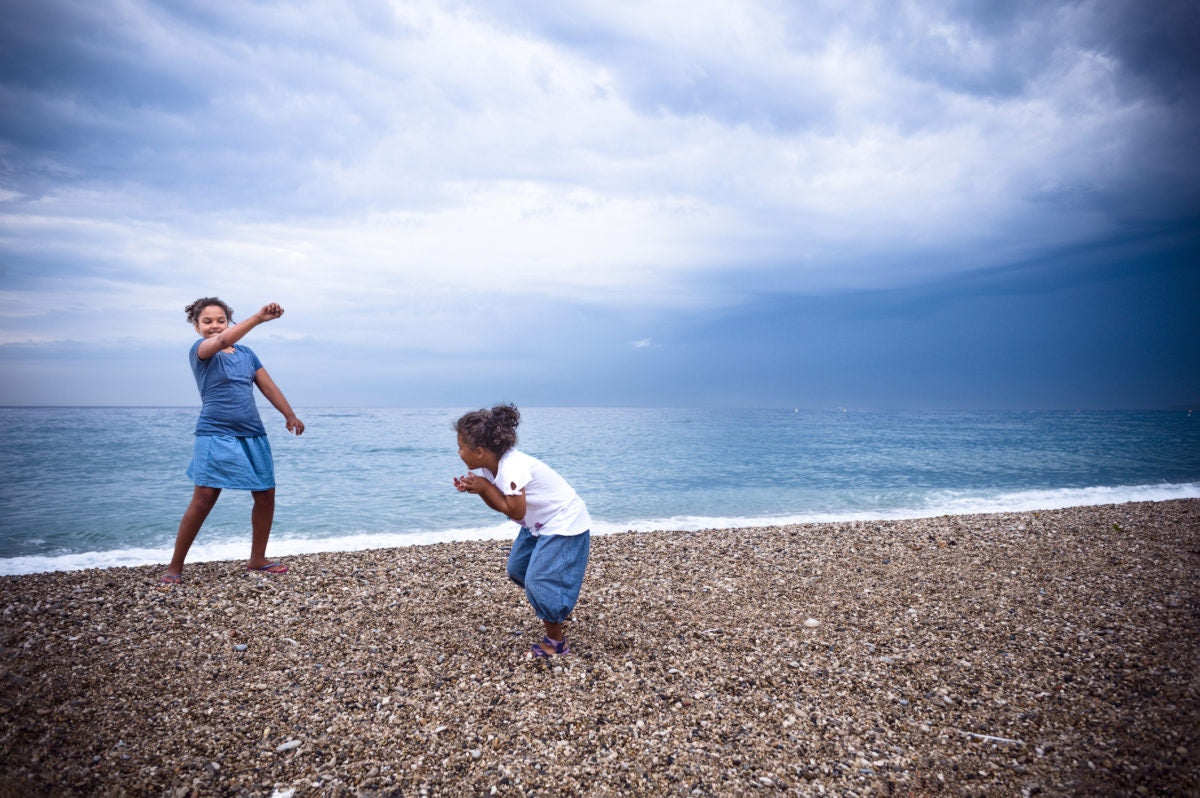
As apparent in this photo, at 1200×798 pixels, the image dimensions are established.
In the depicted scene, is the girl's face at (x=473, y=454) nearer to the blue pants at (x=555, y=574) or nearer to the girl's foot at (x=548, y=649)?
the blue pants at (x=555, y=574)

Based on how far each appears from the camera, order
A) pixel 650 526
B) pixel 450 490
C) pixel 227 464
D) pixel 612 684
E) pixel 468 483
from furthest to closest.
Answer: pixel 450 490, pixel 650 526, pixel 227 464, pixel 612 684, pixel 468 483

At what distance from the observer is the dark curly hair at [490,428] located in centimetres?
397

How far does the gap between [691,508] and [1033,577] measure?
807cm

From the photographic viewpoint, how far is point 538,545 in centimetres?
414

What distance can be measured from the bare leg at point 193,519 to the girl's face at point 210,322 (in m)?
1.47

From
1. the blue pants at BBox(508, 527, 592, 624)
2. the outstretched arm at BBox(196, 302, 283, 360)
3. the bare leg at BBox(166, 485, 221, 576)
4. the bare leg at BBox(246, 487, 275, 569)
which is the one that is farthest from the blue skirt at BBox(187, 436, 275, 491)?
the blue pants at BBox(508, 527, 592, 624)

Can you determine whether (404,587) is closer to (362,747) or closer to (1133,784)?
(362,747)

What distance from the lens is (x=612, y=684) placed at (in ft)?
12.8

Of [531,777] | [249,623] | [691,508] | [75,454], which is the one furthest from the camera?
[75,454]

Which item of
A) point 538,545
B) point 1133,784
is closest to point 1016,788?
point 1133,784

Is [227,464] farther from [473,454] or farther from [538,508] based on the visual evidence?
[538,508]

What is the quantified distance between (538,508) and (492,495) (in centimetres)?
47

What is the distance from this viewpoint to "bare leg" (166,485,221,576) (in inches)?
218

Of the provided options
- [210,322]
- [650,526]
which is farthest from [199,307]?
[650,526]
